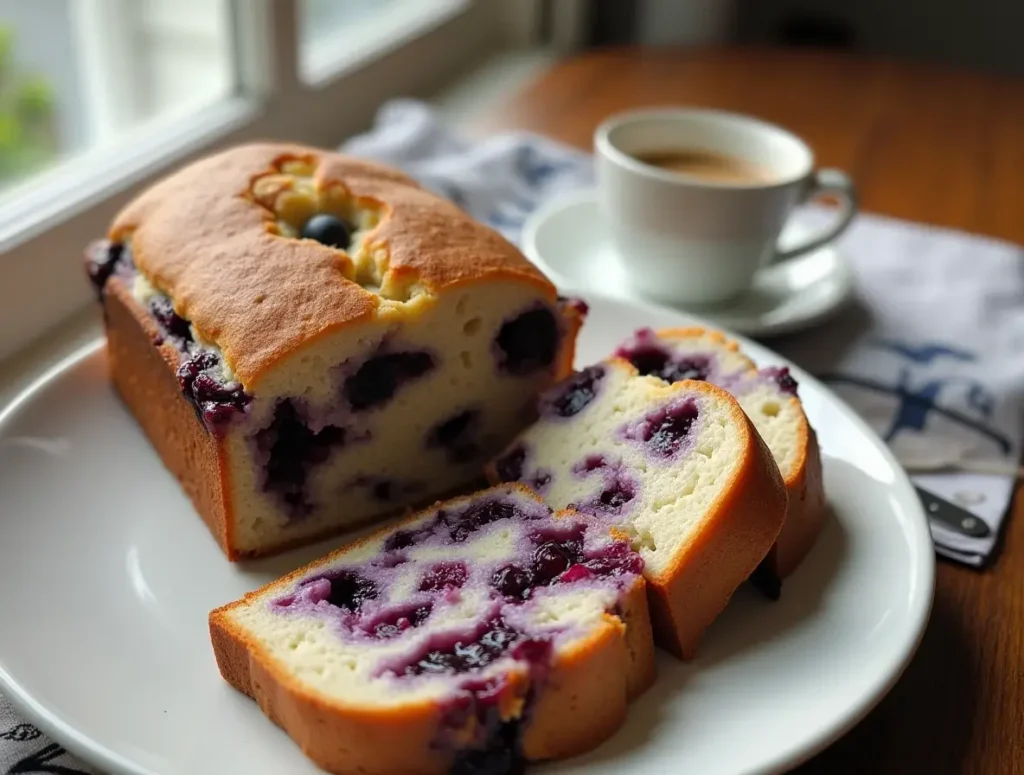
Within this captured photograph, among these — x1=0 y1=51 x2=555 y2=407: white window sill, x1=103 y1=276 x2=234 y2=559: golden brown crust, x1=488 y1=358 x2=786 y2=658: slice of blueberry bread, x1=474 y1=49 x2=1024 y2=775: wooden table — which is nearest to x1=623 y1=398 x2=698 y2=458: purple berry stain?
x1=488 y1=358 x2=786 y2=658: slice of blueberry bread

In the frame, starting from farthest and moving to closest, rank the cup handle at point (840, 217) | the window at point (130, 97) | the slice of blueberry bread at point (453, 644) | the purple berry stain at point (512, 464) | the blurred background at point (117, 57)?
the cup handle at point (840, 217)
the blurred background at point (117, 57)
the window at point (130, 97)
the purple berry stain at point (512, 464)
the slice of blueberry bread at point (453, 644)

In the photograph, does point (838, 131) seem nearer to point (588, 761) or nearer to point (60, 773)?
point (588, 761)

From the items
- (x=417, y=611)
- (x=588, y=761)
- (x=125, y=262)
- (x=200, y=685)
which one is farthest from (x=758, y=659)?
(x=125, y=262)

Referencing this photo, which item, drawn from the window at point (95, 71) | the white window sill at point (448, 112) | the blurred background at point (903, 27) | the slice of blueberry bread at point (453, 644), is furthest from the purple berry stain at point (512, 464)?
the blurred background at point (903, 27)

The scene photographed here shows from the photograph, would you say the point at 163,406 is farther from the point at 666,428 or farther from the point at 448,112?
the point at 448,112

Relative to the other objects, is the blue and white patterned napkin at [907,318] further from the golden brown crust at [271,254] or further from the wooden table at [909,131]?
the golden brown crust at [271,254]

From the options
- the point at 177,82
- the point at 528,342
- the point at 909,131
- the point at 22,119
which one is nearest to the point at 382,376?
the point at 528,342
